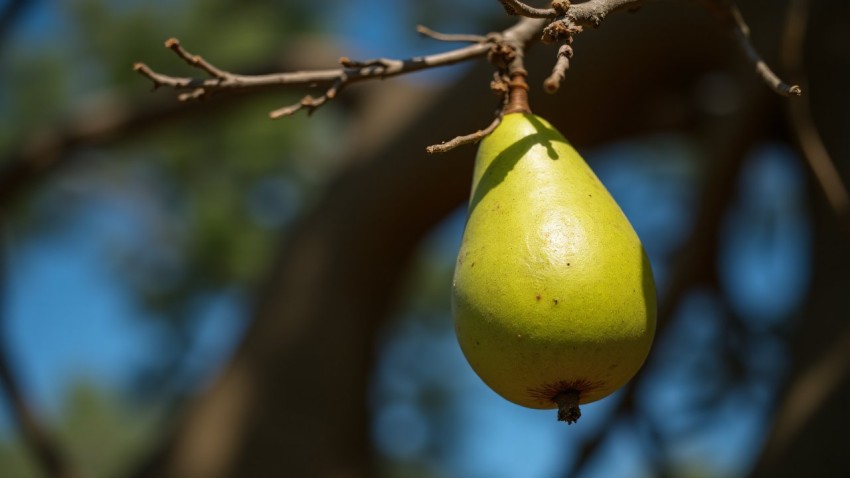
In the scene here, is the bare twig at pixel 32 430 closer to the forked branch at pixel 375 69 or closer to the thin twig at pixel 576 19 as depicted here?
the forked branch at pixel 375 69

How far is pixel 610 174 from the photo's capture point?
4.11 m

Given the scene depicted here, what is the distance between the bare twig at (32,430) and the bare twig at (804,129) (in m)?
2.08

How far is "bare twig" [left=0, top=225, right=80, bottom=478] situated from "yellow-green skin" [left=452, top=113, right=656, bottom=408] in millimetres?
2061

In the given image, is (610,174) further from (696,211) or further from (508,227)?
(508,227)

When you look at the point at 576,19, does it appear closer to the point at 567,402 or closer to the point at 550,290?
the point at 550,290

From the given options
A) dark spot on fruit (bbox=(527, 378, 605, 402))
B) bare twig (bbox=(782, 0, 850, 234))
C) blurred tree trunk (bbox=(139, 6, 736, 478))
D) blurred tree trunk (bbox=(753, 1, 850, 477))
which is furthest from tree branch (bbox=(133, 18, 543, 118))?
blurred tree trunk (bbox=(139, 6, 736, 478))

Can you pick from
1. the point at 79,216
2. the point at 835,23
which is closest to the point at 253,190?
the point at 79,216

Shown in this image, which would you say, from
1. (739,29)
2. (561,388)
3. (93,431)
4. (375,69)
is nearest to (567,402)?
(561,388)

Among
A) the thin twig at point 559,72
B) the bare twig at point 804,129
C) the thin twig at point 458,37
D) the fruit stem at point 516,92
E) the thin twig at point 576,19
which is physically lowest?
the bare twig at point 804,129

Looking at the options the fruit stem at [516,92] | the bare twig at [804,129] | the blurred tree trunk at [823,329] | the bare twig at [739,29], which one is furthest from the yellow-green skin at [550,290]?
the blurred tree trunk at [823,329]

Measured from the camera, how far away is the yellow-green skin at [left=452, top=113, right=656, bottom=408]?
32.0 inches

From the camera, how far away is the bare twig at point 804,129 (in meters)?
1.58

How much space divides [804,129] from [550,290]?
1228 mm

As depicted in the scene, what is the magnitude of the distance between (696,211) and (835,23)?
0.65 m
